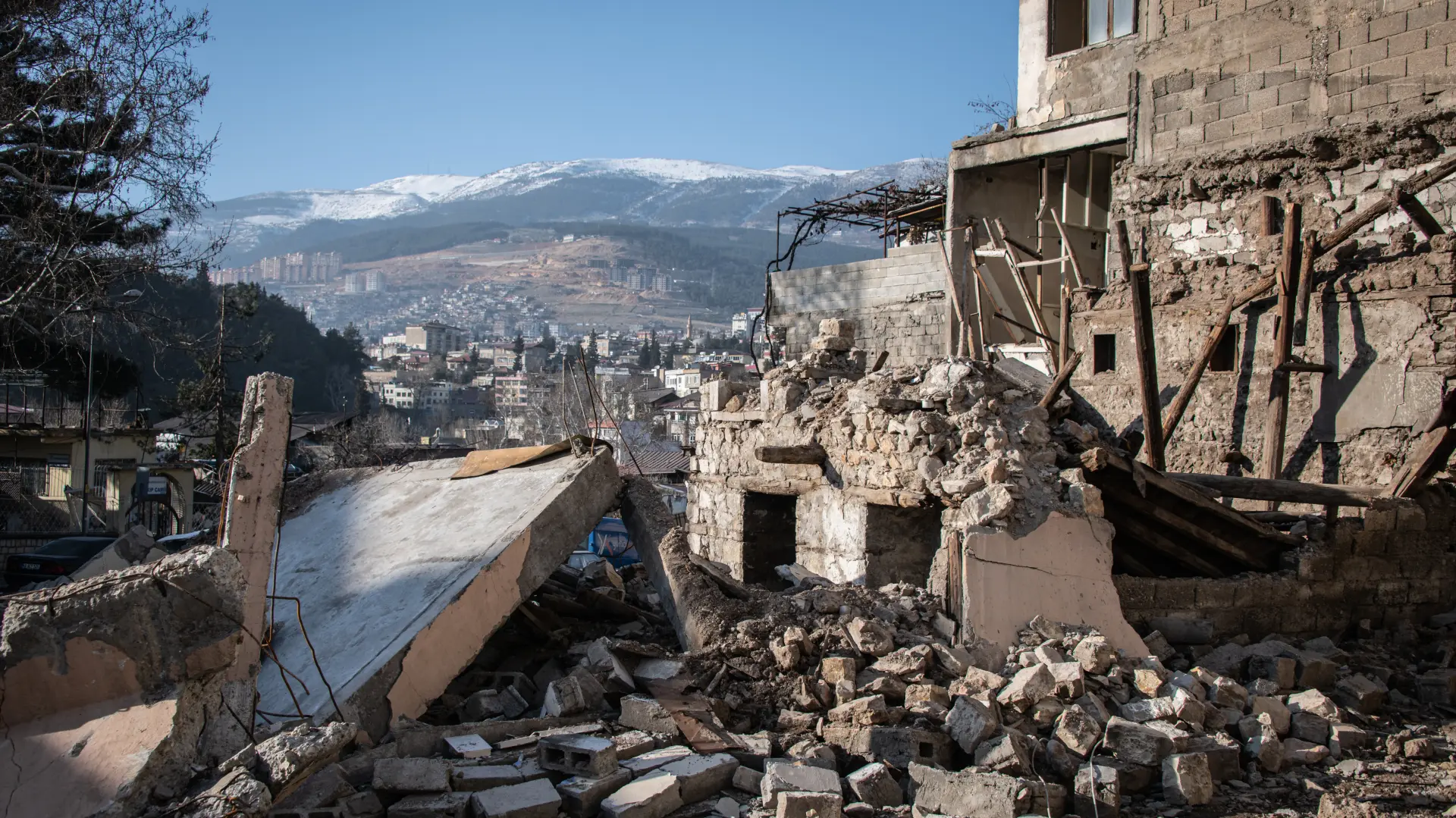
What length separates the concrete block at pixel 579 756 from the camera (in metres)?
4.55

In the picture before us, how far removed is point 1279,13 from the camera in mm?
10445

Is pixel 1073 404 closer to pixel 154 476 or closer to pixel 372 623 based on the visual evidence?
pixel 372 623

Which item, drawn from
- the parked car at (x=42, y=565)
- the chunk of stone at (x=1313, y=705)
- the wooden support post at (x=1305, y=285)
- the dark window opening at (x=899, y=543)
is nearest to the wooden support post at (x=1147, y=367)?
the wooden support post at (x=1305, y=285)

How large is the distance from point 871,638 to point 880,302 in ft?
39.3

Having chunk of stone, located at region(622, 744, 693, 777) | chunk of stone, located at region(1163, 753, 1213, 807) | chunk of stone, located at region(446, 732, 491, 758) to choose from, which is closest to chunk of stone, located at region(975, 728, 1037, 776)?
chunk of stone, located at region(1163, 753, 1213, 807)

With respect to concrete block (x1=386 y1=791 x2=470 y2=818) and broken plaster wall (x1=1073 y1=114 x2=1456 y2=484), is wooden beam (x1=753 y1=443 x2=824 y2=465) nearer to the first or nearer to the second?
concrete block (x1=386 y1=791 x2=470 y2=818)

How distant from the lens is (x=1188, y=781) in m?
4.99

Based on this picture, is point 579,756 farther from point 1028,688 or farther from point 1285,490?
point 1285,490

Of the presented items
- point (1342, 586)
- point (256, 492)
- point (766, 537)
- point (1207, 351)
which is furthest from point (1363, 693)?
point (256, 492)

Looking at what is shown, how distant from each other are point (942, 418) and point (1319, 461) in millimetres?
4615

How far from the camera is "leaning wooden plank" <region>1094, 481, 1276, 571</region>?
7211 millimetres

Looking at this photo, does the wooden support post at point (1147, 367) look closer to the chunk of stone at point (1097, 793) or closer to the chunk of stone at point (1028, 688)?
the chunk of stone at point (1028, 688)

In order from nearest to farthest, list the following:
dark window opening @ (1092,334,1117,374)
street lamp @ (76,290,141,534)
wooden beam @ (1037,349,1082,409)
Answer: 1. wooden beam @ (1037,349,1082,409)
2. dark window opening @ (1092,334,1117,374)
3. street lamp @ (76,290,141,534)

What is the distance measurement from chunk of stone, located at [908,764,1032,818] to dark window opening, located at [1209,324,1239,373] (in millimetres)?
6920
